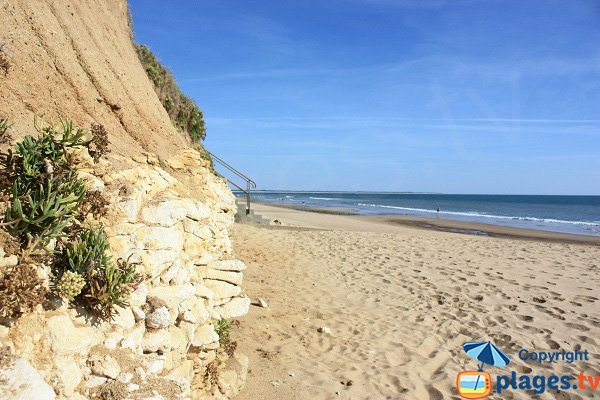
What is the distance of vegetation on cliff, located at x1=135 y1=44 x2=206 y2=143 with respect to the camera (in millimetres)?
9234

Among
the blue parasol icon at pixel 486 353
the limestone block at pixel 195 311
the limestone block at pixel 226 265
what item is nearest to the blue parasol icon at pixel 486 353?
the blue parasol icon at pixel 486 353

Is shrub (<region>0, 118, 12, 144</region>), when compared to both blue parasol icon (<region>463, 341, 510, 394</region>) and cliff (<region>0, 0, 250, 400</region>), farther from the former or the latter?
blue parasol icon (<region>463, 341, 510, 394</region>)

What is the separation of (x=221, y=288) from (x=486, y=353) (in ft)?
Result: 14.2

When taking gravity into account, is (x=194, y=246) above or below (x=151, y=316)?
above

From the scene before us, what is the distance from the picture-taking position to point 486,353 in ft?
21.1

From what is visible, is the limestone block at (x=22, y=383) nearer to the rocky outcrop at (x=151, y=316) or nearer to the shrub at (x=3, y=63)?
the rocky outcrop at (x=151, y=316)

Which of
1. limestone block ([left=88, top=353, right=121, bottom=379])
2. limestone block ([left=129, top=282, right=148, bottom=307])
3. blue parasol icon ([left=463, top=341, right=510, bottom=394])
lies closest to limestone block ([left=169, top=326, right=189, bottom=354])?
limestone block ([left=129, top=282, right=148, bottom=307])

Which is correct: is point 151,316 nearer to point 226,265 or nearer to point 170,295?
point 170,295

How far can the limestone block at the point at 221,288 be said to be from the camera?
17.6 feet

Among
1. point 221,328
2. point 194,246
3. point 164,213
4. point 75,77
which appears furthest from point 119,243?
point 75,77

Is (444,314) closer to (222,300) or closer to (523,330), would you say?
(523,330)

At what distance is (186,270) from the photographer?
15.2ft

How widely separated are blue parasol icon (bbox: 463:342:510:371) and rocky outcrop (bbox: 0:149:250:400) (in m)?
3.61

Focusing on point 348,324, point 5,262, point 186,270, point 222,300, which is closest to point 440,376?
point 348,324
